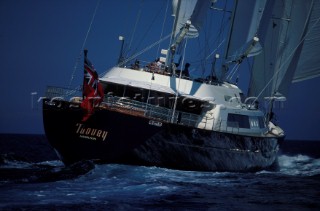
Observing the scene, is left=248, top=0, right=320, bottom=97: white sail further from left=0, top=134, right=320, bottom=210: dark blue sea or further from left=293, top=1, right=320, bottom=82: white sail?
left=0, top=134, right=320, bottom=210: dark blue sea

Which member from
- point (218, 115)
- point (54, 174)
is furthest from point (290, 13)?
point (54, 174)

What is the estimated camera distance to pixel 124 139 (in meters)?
22.2

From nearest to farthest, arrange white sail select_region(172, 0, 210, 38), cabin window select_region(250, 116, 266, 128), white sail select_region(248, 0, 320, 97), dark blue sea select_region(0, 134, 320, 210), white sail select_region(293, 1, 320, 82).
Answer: dark blue sea select_region(0, 134, 320, 210) < white sail select_region(172, 0, 210, 38) < cabin window select_region(250, 116, 266, 128) < white sail select_region(248, 0, 320, 97) < white sail select_region(293, 1, 320, 82)

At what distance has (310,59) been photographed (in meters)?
37.9

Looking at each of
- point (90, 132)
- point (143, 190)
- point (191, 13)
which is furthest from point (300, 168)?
point (143, 190)

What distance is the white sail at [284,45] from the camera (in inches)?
1340

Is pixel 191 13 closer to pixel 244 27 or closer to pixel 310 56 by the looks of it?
pixel 244 27

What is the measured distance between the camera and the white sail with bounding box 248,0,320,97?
34.0 meters

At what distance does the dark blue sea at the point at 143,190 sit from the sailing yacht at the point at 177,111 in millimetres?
886

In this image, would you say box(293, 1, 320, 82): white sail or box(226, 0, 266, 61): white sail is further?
box(293, 1, 320, 82): white sail

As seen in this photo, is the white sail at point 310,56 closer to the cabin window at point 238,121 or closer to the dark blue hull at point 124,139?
the cabin window at point 238,121

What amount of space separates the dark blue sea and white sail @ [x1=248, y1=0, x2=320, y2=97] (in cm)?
1069

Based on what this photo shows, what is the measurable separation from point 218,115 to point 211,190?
6632mm

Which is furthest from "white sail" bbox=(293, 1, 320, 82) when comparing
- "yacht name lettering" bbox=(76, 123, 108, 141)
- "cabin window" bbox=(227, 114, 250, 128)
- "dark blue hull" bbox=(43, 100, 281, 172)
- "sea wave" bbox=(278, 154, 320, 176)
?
"yacht name lettering" bbox=(76, 123, 108, 141)
